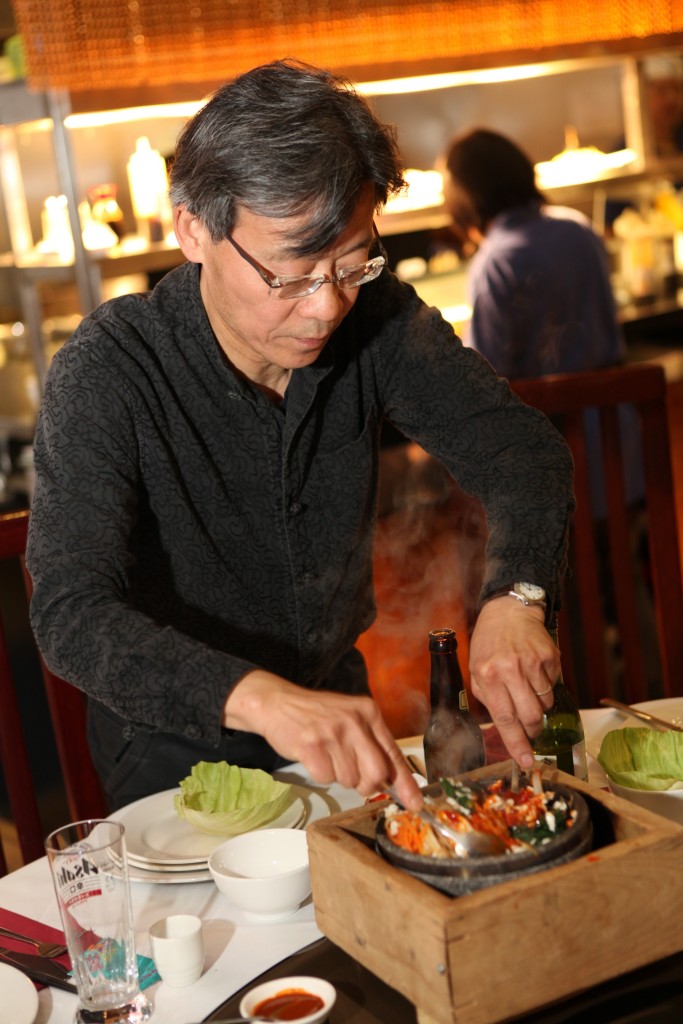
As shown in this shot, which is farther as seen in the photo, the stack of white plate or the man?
the stack of white plate

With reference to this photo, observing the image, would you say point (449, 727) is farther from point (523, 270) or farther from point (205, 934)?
point (523, 270)

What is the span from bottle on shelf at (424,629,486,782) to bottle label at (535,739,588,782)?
9 centimetres

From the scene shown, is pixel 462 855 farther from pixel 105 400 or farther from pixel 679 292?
pixel 679 292

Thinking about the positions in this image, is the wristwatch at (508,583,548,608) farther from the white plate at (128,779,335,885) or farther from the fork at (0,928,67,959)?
the fork at (0,928,67,959)

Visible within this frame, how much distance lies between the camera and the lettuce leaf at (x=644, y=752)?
4.90 feet

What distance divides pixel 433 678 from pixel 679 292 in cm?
484

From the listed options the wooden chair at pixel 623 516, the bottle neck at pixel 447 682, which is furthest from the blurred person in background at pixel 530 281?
the bottle neck at pixel 447 682

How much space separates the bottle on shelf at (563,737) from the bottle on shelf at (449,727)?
9cm

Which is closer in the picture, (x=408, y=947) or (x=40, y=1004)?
(x=408, y=947)

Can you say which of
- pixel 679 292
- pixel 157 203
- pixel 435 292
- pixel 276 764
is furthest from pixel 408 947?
pixel 679 292

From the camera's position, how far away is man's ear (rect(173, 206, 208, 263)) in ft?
5.02

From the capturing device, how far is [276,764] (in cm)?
181

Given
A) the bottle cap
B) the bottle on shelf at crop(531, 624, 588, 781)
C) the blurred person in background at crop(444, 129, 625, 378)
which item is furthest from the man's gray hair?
the blurred person in background at crop(444, 129, 625, 378)

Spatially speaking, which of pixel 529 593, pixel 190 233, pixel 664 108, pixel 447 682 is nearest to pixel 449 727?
pixel 447 682
